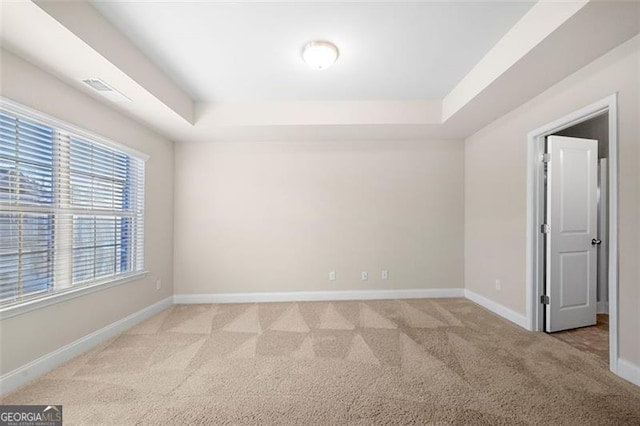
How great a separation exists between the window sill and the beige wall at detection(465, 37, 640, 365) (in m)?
4.54

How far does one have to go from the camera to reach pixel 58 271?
89.0 inches

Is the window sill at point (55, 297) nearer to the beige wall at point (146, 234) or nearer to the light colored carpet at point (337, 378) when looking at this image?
the beige wall at point (146, 234)

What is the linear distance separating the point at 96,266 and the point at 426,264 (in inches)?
168

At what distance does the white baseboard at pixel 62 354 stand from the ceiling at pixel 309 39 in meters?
2.75

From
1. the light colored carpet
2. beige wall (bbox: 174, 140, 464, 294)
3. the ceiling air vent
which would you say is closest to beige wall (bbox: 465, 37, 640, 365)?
beige wall (bbox: 174, 140, 464, 294)

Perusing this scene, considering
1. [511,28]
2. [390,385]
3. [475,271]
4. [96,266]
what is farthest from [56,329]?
[475,271]

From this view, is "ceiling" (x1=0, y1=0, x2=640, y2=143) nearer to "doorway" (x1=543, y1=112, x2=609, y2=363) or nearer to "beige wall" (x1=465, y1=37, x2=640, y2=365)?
"beige wall" (x1=465, y1=37, x2=640, y2=365)

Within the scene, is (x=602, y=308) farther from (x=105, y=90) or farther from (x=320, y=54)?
(x=105, y=90)

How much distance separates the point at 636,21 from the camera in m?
1.72

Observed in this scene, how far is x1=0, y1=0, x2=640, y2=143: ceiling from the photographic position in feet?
5.94

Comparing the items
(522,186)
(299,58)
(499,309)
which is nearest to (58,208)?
(299,58)

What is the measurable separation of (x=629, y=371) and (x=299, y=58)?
3734 millimetres

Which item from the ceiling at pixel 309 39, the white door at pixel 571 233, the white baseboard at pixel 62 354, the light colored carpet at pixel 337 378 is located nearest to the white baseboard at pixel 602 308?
the white door at pixel 571 233

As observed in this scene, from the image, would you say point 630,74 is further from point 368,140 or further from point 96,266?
point 96,266
